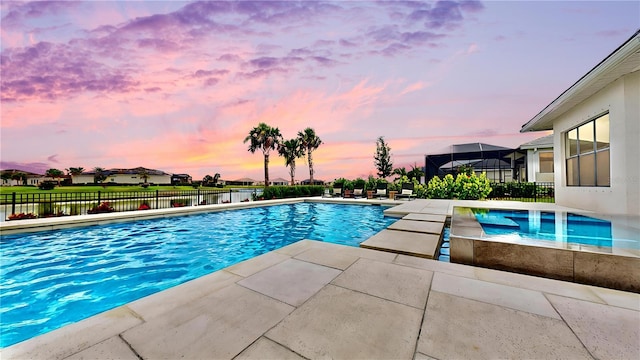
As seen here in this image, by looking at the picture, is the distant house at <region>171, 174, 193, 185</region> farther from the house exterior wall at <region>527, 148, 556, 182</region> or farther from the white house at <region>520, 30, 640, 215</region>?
the white house at <region>520, 30, 640, 215</region>

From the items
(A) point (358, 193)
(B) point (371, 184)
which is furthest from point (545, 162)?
(A) point (358, 193)

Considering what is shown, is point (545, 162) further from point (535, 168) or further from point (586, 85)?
point (586, 85)

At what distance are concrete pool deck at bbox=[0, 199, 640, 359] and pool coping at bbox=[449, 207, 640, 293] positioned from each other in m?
0.48

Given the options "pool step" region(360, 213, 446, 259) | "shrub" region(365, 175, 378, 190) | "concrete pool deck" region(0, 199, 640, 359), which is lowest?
"concrete pool deck" region(0, 199, 640, 359)

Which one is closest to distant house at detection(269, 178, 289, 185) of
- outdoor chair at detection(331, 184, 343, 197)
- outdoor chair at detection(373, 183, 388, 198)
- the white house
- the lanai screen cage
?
outdoor chair at detection(331, 184, 343, 197)

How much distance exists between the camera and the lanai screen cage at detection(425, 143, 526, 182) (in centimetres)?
1809

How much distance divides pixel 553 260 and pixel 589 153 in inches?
290

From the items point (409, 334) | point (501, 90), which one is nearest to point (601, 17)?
point (501, 90)

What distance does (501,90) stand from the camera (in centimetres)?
1155

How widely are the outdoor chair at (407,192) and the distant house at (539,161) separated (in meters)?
9.27

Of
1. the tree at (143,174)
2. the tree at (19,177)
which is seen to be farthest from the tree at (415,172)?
the tree at (19,177)

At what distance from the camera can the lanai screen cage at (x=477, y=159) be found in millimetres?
18094

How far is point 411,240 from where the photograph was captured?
444 centimetres

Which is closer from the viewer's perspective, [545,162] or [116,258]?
[116,258]
